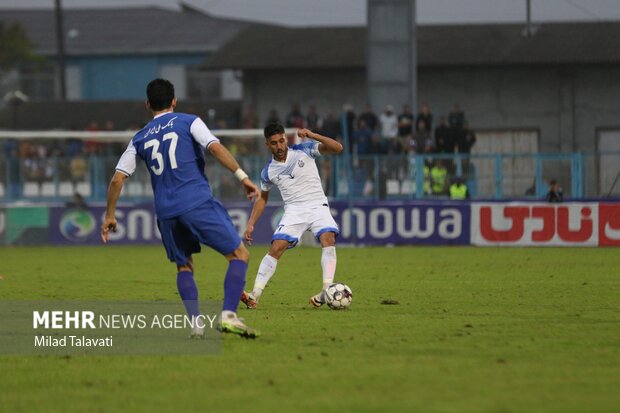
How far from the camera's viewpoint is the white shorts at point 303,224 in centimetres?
1514

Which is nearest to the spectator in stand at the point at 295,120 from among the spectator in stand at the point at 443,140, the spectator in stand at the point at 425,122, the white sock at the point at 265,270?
the spectator in stand at the point at 425,122

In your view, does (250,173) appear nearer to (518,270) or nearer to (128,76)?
(518,270)

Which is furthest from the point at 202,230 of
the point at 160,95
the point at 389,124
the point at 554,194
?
the point at 389,124

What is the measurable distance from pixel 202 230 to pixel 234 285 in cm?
53

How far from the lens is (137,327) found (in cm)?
1266

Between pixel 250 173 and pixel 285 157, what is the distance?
16782 millimetres

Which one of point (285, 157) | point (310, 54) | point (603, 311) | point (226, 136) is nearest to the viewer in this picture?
point (603, 311)

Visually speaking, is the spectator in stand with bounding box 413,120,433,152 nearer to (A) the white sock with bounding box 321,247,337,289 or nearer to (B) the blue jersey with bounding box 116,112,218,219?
(A) the white sock with bounding box 321,247,337,289

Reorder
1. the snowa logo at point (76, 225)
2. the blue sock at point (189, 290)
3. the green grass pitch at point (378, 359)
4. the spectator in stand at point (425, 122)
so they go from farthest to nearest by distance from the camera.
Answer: the snowa logo at point (76, 225) → the spectator in stand at point (425, 122) → the blue sock at point (189, 290) → the green grass pitch at point (378, 359)

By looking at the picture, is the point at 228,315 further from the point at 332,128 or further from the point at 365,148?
the point at 332,128

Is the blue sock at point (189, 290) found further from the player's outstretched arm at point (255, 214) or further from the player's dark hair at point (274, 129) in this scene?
the player's dark hair at point (274, 129)

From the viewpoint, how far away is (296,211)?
50.2 ft

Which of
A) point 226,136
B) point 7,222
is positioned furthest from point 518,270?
point 7,222

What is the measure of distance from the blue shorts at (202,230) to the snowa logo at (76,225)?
22165 mm
